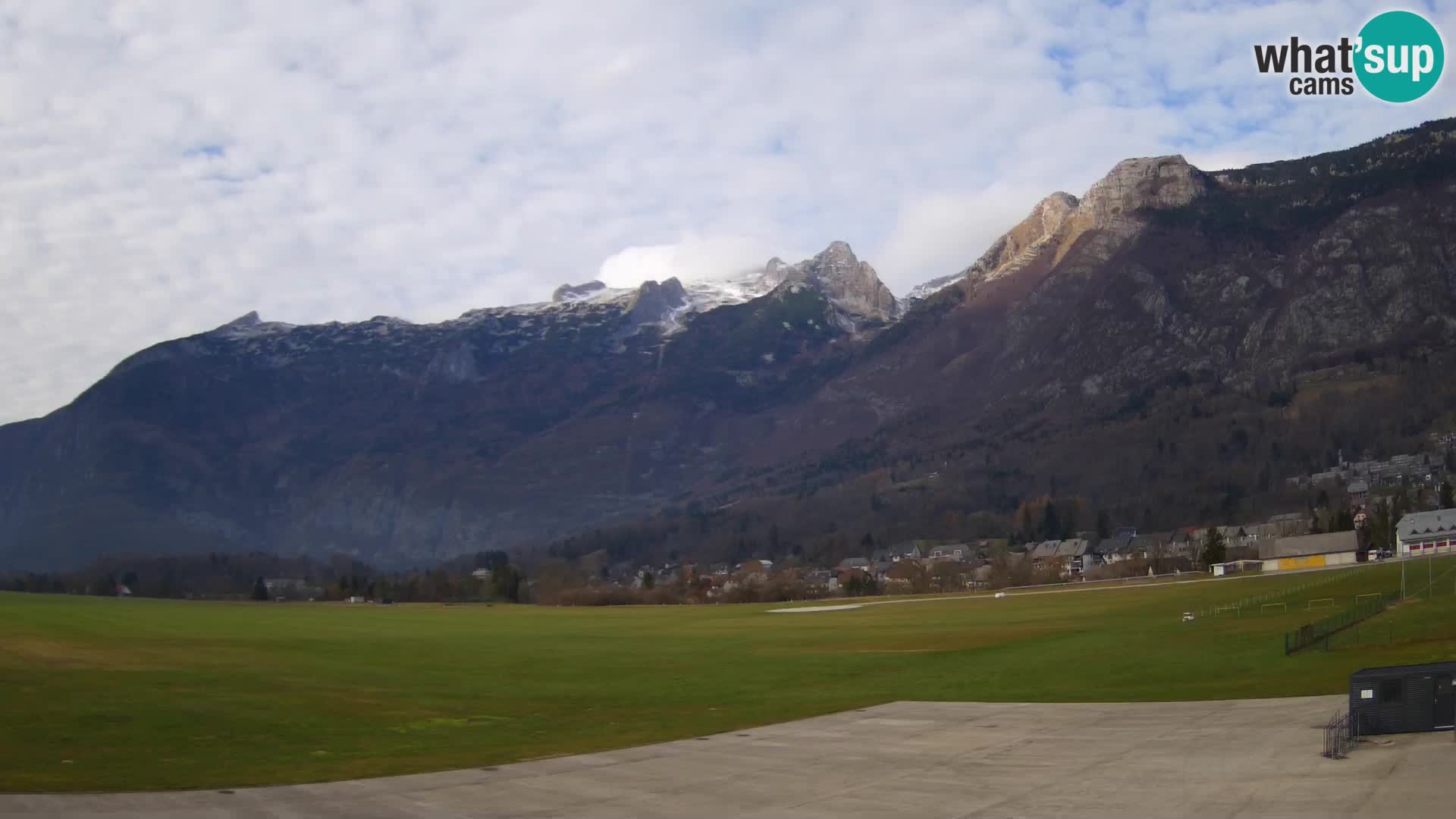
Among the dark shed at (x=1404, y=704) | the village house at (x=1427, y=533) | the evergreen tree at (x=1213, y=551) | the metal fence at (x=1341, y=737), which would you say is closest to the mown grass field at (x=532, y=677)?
the metal fence at (x=1341, y=737)

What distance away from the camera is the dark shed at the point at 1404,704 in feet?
127

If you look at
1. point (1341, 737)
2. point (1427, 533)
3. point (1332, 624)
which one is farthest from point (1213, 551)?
point (1341, 737)

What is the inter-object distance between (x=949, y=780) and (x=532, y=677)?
3870 centimetres

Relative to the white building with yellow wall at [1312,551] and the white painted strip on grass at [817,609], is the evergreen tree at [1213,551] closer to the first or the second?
the white building with yellow wall at [1312,551]

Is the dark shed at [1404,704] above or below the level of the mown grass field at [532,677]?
above

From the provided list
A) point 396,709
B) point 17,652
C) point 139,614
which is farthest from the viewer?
point 139,614

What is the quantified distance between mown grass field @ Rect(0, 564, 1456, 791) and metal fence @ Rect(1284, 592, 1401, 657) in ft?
3.69

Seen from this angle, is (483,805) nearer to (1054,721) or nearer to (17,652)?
(1054,721)

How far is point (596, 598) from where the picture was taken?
195625 mm

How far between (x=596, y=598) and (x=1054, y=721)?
152 meters

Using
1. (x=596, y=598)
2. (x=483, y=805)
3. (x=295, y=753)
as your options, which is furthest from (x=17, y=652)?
(x=596, y=598)

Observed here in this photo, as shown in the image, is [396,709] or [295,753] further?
[396,709]

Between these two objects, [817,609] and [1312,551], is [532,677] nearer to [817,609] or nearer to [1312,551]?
[817,609]

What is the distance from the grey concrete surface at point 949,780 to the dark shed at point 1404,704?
2.20 ft
